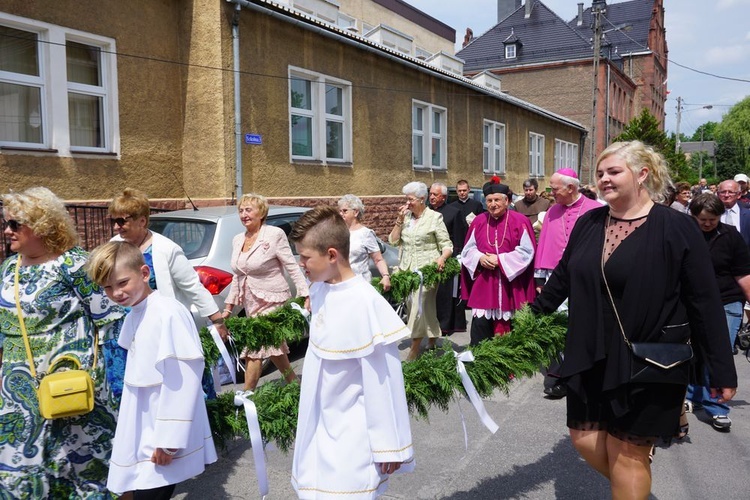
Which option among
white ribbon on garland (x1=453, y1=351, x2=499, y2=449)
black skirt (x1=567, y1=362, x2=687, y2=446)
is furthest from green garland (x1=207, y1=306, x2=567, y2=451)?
black skirt (x1=567, y1=362, x2=687, y2=446)

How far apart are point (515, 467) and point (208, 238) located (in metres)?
3.60

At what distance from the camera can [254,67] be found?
12.5 m

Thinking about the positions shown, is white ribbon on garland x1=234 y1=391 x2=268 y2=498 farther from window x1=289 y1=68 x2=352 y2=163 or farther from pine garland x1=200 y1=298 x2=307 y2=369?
window x1=289 y1=68 x2=352 y2=163

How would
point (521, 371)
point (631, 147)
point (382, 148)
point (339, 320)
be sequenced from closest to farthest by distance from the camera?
point (339, 320), point (631, 147), point (521, 371), point (382, 148)

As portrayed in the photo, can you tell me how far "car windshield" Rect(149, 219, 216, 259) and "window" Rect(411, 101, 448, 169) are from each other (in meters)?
12.1

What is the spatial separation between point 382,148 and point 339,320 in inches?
566

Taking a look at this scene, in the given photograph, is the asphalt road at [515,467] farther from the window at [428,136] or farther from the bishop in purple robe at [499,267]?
the window at [428,136]

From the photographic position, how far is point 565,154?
33281mm

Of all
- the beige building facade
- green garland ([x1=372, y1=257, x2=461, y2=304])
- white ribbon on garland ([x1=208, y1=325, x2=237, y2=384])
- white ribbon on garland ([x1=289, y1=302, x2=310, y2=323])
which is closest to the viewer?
white ribbon on garland ([x1=208, y1=325, x2=237, y2=384])

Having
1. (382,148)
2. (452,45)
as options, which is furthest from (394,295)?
(452,45)

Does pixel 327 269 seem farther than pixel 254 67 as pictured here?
No

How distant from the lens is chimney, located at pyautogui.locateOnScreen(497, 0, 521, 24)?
182 feet

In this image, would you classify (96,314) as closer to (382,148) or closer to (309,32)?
(309,32)

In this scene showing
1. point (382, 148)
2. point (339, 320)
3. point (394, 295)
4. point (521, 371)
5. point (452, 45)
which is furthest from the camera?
point (452, 45)
